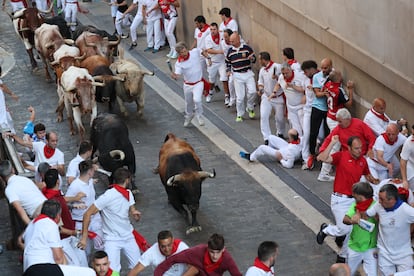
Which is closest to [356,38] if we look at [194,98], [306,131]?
[306,131]

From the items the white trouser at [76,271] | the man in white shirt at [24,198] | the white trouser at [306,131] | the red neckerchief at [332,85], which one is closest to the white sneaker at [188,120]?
the white trouser at [306,131]

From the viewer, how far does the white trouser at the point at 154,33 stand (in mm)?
24438

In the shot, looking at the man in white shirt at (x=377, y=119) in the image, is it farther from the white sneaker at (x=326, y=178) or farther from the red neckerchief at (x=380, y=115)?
the white sneaker at (x=326, y=178)

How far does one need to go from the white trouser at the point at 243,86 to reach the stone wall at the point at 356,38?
0.81 meters

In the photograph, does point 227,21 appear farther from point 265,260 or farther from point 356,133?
point 265,260

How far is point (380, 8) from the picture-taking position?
1534 cm

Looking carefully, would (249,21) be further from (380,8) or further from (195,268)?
(195,268)

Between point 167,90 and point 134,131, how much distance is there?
2518 millimetres

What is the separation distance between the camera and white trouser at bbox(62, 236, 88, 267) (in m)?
12.3

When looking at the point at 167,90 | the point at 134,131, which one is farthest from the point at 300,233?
the point at 167,90

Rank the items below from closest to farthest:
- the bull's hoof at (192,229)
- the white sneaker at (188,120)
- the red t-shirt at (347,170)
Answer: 1. the red t-shirt at (347,170)
2. the bull's hoof at (192,229)
3. the white sneaker at (188,120)

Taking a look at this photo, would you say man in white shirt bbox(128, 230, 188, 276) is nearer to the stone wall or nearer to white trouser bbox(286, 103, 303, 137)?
the stone wall

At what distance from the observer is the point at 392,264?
1182 cm

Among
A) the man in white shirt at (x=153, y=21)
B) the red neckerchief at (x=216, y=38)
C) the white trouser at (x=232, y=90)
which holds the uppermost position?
the red neckerchief at (x=216, y=38)
